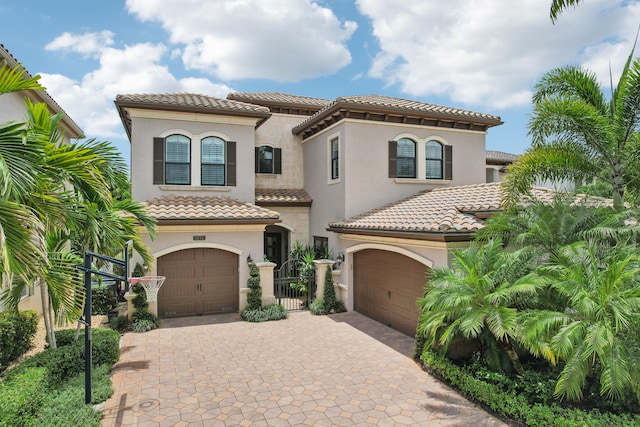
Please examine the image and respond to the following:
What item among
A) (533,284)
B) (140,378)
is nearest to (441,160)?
(533,284)

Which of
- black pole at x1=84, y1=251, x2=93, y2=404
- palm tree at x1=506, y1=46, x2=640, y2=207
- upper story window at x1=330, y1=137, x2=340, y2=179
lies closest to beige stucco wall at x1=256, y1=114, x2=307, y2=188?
upper story window at x1=330, y1=137, x2=340, y2=179

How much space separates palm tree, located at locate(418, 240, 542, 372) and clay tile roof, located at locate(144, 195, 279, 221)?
25.6 feet

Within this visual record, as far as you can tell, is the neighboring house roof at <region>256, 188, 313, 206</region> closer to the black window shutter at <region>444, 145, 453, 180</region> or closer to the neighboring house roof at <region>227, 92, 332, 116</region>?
the neighboring house roof at <region>227, 92, 332, 116</region>

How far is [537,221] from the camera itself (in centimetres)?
895

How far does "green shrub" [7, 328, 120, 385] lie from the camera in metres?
7.98

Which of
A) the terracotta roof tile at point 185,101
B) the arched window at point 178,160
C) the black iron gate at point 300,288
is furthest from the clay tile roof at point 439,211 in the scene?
the arched window at point 178,160

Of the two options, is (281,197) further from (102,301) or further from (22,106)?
(22,106)

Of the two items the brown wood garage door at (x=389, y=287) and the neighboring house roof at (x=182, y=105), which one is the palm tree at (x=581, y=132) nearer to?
the brown wood garage door at (x=389, y=287)

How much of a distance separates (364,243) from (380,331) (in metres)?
3.12

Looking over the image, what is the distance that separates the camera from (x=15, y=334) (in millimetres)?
9898

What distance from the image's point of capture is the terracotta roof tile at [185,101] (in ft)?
49.6

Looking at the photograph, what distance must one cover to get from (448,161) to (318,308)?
27.8 feet

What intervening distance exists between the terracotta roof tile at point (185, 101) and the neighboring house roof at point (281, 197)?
13.1 feet

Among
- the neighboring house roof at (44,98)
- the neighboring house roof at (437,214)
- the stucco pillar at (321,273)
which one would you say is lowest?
the stucco pillar at (321,273)
